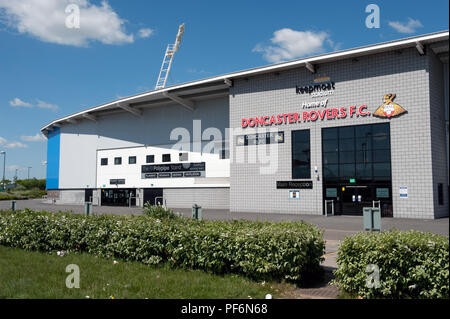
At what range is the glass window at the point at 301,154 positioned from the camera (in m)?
25.9

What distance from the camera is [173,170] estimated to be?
3575 cm

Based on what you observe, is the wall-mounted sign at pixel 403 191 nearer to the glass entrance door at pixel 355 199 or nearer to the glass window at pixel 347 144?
the glass entrance door at pixel 355 199

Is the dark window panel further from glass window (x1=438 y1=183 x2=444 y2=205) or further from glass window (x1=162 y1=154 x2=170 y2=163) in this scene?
glass window (x1=162 y1=154 x2=170 y2=163)

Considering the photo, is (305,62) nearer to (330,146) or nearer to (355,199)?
(330,146)

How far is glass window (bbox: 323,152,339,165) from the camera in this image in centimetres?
2498

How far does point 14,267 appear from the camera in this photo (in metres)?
7.54

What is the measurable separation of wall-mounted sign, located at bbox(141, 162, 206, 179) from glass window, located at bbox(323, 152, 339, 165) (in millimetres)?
11745

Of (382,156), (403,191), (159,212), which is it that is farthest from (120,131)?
(159,212)

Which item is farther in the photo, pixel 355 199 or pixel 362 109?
pixel 355 199

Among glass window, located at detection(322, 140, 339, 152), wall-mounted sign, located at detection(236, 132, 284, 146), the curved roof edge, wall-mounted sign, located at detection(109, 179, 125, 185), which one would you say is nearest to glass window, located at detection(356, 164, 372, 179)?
glass window, located at detection(322, 140, 339, 152)

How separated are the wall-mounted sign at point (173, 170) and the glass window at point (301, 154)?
9811 mm

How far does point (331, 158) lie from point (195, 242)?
19741 millimetres

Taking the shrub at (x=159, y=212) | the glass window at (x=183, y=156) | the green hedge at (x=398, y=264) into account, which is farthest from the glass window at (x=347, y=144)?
the green hedge at (x=398, y=264)

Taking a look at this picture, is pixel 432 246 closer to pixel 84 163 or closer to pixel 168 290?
pixel 168 290
